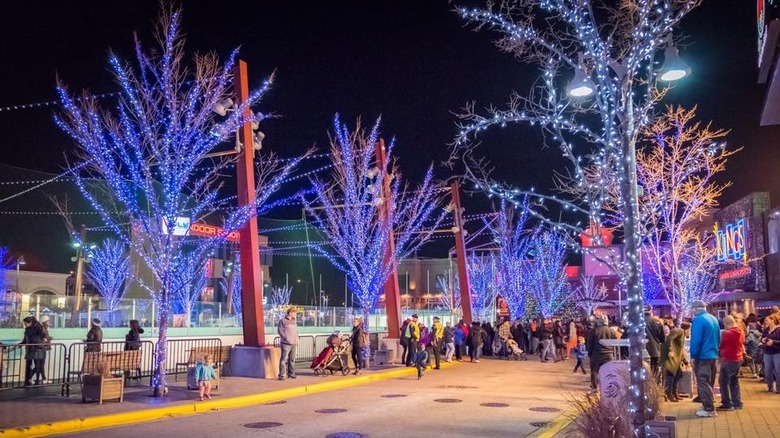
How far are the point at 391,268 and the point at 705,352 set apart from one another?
1563 centimetres

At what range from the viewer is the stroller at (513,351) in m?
30.5

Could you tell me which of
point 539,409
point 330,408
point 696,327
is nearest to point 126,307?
point 330,408

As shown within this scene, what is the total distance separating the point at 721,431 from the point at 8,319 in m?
22.4

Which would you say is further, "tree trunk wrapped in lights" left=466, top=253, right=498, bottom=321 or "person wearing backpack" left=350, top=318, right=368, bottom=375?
"tree trunk wrapped in lights" left=466, top=253, right=498, bottom=321

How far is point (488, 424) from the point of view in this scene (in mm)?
11609

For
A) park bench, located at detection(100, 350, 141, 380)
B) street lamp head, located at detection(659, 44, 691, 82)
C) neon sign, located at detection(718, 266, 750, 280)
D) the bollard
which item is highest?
street lamp head, located at detection(659, 44, 691, 82)

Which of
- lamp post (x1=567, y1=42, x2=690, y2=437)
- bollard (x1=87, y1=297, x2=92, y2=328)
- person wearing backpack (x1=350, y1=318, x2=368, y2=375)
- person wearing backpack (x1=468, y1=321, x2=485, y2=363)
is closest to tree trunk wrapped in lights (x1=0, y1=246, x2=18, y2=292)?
bollard (x1=87, y1=297, x2=92, y2=328)

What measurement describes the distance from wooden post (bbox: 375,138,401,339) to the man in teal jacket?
1475 cm

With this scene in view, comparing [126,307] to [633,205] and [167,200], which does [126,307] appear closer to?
[167,200]

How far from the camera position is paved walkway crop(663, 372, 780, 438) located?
9867 millimetres

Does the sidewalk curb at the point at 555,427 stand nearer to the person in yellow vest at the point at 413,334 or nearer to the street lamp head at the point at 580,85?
the street lamp head at the point at 580,85

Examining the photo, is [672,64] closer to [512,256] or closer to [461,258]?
[461,258]

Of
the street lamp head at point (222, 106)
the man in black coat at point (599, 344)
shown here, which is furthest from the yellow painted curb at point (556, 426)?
the street lamp head at point (222, 106)

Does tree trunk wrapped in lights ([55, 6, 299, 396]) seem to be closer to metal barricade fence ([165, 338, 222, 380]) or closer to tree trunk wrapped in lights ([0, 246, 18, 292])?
metal barricade fence ([165, 338, 222, 380])
